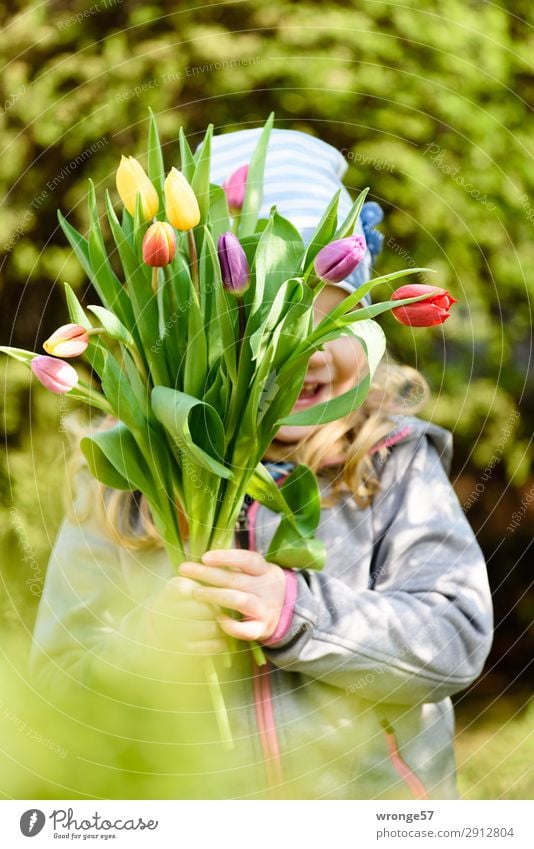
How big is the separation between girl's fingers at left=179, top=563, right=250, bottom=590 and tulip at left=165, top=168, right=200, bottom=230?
0.29m

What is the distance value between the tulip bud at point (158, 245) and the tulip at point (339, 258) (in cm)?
11

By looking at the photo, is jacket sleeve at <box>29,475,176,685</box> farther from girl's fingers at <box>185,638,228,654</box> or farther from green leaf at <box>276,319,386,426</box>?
green leaf at <box>276,319,386,426</box>

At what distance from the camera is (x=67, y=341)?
70 cm

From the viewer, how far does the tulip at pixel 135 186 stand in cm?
73

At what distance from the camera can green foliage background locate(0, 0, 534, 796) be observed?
149 centimetres

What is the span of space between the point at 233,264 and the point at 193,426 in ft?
0.48

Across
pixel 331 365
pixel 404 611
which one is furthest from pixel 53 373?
pixel 404 611

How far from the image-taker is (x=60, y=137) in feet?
4.97

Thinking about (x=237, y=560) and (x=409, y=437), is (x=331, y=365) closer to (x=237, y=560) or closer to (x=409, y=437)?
(x=409, y=437)

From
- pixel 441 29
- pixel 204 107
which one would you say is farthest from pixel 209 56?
pixel 441 29
